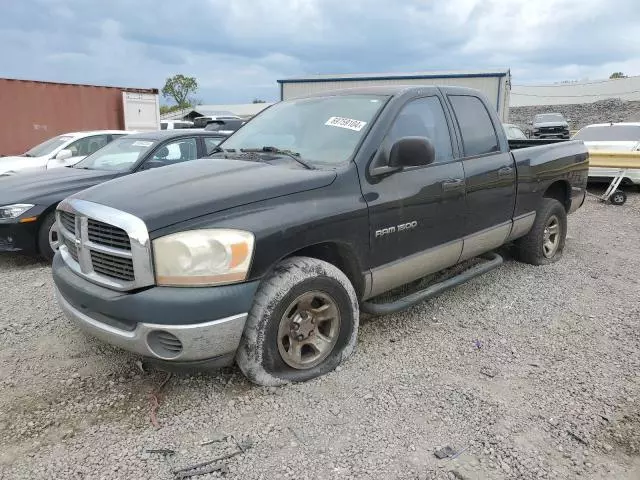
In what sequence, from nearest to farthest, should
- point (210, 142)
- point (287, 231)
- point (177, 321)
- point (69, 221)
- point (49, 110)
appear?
1. point (177, 321)
2. point (287, 231)
3. point (69, 221)
4. point (210, 142)
5. point (49, 110)

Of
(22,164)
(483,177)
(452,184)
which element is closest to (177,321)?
(452,184)

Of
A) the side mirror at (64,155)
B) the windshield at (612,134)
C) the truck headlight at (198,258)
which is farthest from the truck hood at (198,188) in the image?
the windshield at (612,134)

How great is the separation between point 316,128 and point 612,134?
1018cm

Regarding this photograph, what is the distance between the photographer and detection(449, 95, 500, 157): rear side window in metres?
4.39

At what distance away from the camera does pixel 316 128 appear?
385cm

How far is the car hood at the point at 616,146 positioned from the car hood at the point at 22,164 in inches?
420

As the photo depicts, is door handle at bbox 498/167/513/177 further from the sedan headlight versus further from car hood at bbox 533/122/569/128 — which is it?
car hood at bbox 533/122/569/128

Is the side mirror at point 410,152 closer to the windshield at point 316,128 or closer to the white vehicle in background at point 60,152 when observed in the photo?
the windshield at point 316,128

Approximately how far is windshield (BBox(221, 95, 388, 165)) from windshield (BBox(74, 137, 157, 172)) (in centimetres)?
256

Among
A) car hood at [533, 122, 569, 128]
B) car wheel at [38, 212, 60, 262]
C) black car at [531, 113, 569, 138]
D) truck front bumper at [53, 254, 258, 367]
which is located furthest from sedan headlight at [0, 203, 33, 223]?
car hood at [533, 122, 569, 128]

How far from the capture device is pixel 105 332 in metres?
2.89

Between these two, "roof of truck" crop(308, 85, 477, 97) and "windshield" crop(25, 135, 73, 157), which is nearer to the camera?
"roof of truck" crop(308, 85, 477, 97)

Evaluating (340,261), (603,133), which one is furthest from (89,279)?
(603,133)

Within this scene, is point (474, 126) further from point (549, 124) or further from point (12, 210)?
point (549, 124)
